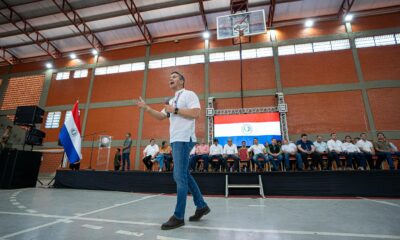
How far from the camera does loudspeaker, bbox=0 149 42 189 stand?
466 cm

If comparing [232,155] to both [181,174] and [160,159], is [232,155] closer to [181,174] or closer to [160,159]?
[160,159]

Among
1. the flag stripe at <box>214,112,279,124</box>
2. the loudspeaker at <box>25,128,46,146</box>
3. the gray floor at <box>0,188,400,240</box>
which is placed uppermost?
the flag stripe at <box>214,112,279,124</box>

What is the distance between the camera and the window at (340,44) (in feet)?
30.3

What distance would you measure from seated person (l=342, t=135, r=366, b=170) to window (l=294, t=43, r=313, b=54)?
17.7 feet

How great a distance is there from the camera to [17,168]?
4.85 meters

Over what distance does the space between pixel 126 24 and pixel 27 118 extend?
7777mm

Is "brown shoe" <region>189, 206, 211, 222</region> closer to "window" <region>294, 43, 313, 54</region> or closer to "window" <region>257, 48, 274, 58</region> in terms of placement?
"window" <region>257, 48, 274, 58</region>

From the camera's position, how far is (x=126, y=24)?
10836 millimetres

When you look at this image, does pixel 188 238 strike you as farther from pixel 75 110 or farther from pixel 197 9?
pixel 197 9

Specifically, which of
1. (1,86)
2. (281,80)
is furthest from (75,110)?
(1,86)

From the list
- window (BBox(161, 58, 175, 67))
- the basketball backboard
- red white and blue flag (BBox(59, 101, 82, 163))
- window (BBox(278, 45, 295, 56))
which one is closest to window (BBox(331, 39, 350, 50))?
window (BBox(278, 45, 295, 56))

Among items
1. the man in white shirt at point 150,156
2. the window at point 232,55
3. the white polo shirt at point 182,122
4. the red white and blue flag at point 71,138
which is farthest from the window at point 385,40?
the red white and blue flag at point 71,138

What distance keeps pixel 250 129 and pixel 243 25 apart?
465cm

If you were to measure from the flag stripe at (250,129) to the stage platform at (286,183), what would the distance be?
4.38 m
